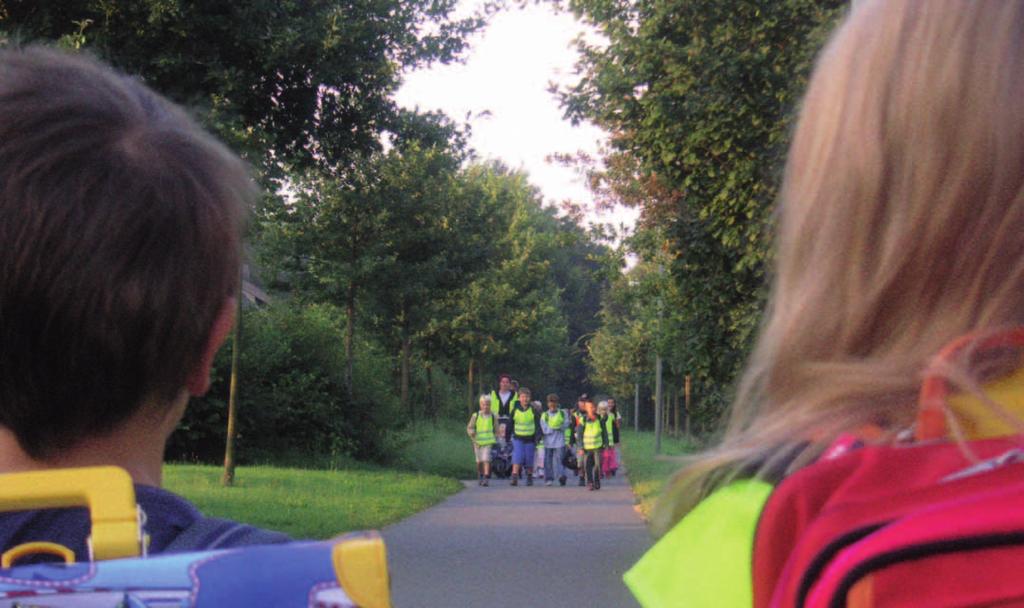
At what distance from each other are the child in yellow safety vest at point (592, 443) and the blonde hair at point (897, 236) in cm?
2235

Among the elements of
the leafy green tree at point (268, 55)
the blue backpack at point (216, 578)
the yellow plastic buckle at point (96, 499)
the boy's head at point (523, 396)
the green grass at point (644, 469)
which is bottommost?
the green grass at point (644, 469)

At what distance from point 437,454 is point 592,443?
25.4 ft

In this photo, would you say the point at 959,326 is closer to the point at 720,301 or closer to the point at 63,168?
the point at 63,168

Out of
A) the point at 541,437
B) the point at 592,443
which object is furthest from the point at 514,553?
the point at 541,437

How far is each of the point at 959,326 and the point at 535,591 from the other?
28.7 feet

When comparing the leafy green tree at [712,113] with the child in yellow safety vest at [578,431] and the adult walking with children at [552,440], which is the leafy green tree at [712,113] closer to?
the child in yellow safety vest at [578,431]

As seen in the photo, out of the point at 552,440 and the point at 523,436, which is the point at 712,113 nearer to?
the point at 523,436

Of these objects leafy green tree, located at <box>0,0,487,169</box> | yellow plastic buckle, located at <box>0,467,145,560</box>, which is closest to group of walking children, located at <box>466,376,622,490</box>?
leafy green tree, located at <box>0,0,487,169</box>

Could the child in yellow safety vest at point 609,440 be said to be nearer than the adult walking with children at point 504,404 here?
No

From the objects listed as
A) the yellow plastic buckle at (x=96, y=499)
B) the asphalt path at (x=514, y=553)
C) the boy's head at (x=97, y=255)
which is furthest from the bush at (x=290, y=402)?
the yellow plastic buckle at (x=96, y=499)

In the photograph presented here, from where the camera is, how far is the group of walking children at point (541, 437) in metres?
23.2

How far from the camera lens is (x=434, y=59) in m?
13.2

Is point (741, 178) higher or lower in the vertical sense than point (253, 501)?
higher

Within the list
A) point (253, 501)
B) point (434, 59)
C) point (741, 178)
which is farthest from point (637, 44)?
point (253, 501)
